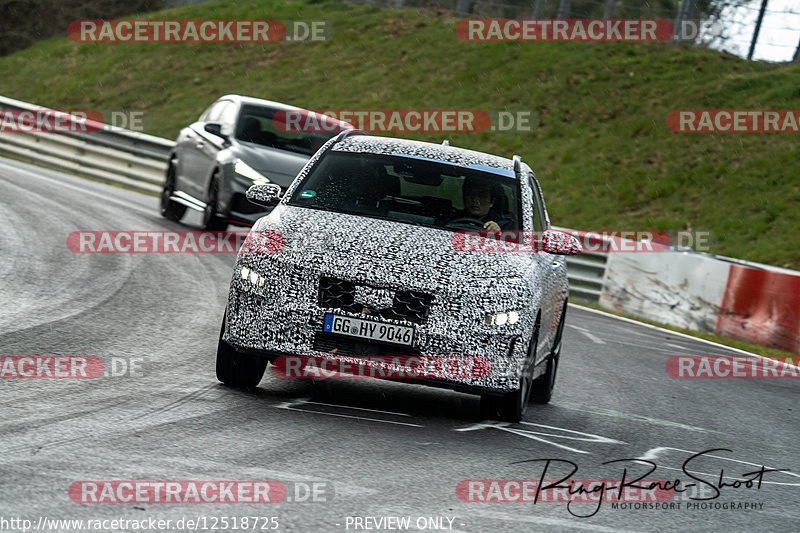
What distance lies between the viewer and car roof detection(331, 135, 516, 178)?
8.69 metres

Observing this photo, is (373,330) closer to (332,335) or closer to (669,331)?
(332,335)

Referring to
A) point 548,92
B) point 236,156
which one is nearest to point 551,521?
point 236,156

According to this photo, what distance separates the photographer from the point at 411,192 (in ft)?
27.0

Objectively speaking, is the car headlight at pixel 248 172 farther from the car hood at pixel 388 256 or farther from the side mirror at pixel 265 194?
the car hood at pixel 388 256

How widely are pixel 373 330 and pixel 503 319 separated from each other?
30.2 inches

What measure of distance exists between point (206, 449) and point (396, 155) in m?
3.27

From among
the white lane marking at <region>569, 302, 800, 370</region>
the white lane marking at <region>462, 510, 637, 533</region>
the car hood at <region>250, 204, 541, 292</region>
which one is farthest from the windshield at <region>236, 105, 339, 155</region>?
the white lane marking at <region>462, 510, 637, 533</region>

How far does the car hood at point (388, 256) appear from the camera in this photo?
279 inches

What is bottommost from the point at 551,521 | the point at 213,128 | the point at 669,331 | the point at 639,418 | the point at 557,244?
the point at 669,331

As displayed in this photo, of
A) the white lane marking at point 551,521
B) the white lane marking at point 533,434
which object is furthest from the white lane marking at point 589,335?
the white lane marking at point 551,521

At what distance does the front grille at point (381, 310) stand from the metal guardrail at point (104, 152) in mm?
17313

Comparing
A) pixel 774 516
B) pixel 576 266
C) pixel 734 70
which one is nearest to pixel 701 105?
pixel 734 70

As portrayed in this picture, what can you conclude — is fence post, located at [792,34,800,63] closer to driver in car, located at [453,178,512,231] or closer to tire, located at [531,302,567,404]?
tire, located at [531,302,567,404]

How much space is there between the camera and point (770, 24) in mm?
31109
